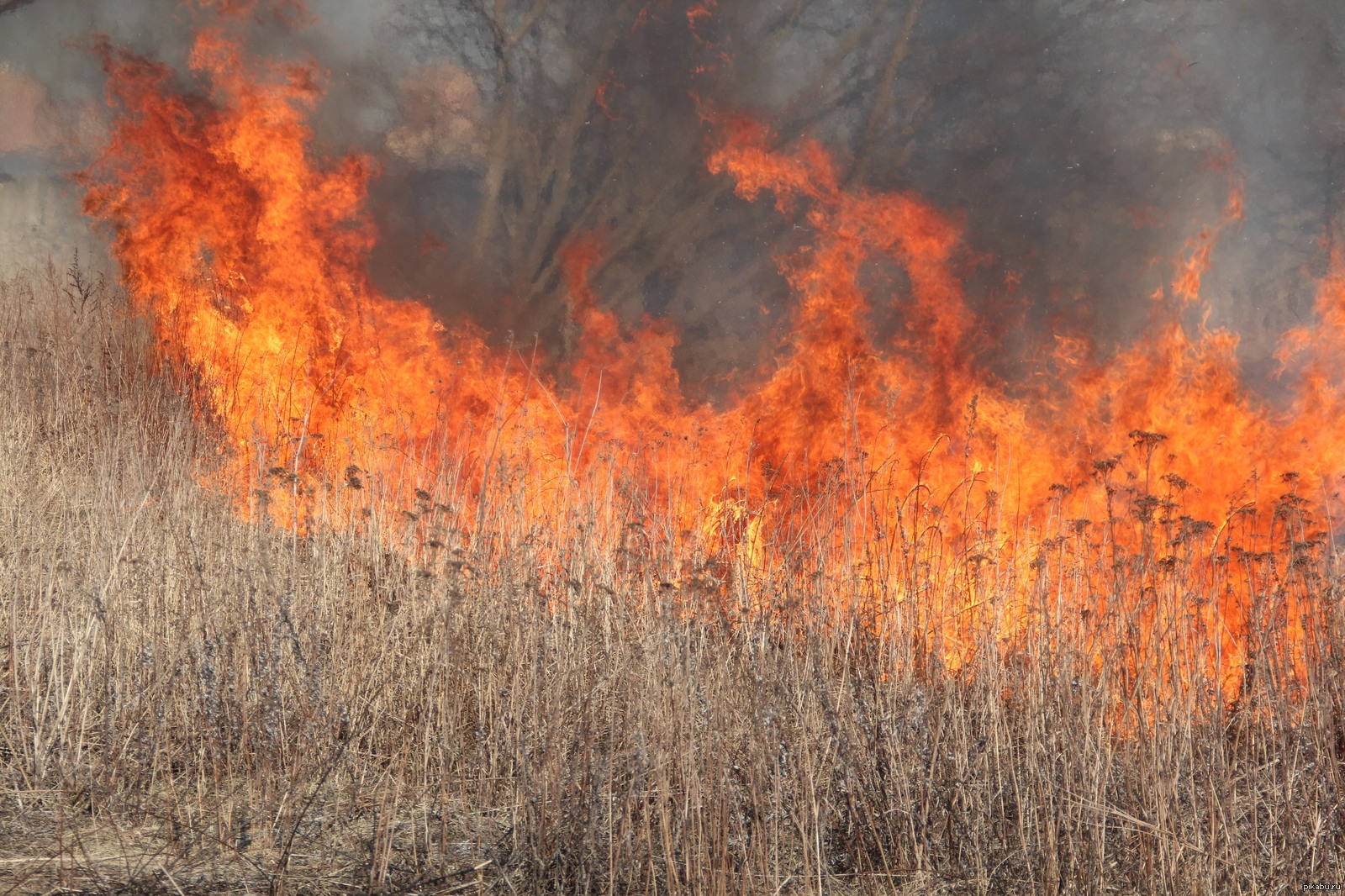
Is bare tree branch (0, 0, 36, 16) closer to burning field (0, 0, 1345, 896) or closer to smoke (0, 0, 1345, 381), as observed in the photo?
smoke (0, 0, 1345, 381)

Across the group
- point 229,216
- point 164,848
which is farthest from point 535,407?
point 164,848

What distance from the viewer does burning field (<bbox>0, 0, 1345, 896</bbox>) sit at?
8.61 feet

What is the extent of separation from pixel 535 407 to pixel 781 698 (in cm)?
436

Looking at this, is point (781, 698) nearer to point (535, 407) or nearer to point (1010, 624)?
point (1010, 624)

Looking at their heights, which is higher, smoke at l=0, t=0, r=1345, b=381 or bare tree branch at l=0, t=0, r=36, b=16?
bare tree branch at l=0, t=0, r=36, b=16

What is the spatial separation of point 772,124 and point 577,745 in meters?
5.78

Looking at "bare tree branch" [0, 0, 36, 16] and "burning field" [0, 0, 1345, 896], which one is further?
"bare tree branch" [0, 0, 36, 16]

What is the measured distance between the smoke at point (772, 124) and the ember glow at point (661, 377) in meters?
0.19

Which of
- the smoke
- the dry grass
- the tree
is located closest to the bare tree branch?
the smoke

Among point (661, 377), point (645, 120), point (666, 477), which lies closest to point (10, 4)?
point (645, 120)

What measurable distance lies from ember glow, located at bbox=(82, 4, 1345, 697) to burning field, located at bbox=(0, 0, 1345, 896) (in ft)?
0.13

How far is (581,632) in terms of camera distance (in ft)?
11.3

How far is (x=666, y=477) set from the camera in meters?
6.93

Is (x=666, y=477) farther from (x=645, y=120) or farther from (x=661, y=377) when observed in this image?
(x=645, y=120)
